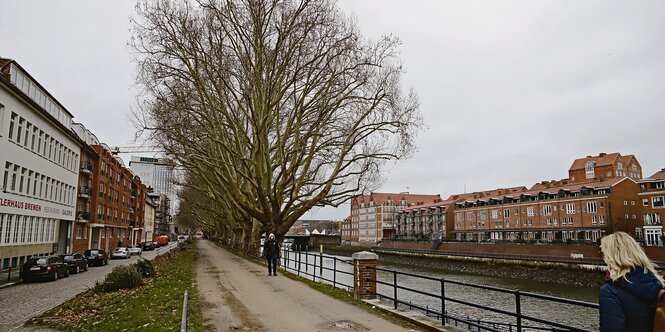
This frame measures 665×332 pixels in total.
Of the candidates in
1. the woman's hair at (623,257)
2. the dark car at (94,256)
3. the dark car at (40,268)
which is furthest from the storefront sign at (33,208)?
the woman's hair at (623,257)

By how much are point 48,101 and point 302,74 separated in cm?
2364

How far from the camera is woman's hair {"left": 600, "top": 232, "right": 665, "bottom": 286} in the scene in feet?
10.7

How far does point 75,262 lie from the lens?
90.5 feet

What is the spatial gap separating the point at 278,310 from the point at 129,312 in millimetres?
3263

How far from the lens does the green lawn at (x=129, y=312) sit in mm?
8730

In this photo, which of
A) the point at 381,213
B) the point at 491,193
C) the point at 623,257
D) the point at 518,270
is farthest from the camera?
the point at 381,213

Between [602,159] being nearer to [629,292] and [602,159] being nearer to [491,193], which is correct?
[491,193]

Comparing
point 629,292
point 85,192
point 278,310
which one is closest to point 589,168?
point 85,192

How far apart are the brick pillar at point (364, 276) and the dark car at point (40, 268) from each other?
1783cm

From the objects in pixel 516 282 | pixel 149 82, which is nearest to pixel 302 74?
pixel 149 82

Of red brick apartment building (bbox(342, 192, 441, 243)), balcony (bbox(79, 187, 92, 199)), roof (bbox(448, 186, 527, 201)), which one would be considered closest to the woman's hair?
balcony (bbox(79, 187, 92, 199))

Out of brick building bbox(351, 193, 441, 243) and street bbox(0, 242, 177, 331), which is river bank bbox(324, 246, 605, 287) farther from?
brick building bbox(351, 193, 441, 243)

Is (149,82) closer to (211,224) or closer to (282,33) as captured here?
(282,33)

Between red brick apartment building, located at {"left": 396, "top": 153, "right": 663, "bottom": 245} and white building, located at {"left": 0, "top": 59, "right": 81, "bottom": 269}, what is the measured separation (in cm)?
5226
